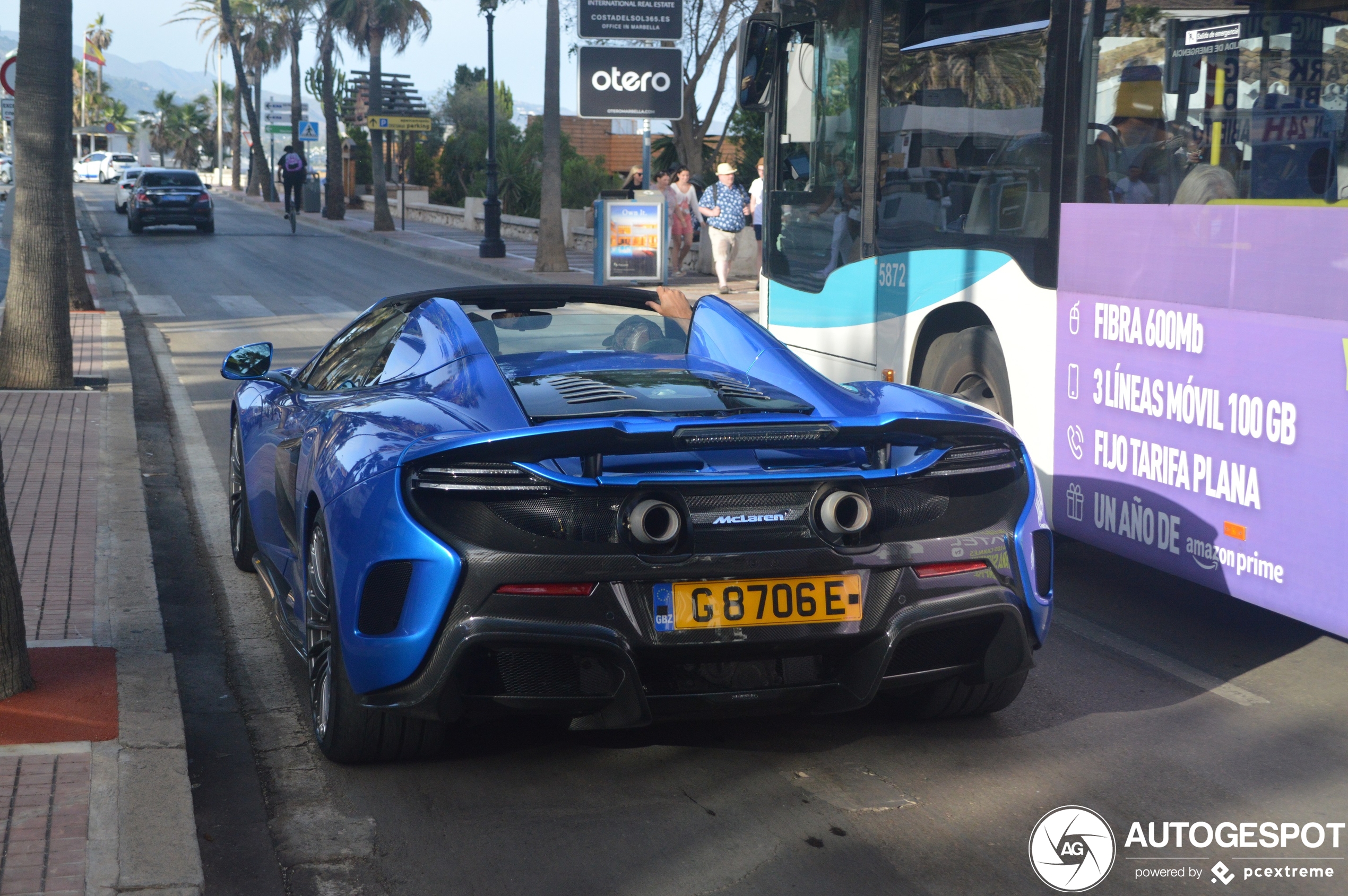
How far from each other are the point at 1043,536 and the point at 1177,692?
1248 mm

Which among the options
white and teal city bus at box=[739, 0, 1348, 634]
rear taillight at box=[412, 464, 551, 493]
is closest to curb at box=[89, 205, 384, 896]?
rear taillight at box=[412, 464, 551, 493]

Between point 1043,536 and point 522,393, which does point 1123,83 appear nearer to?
point 1043,536

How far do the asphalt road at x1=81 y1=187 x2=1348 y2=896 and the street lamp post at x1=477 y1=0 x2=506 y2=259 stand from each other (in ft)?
85.0

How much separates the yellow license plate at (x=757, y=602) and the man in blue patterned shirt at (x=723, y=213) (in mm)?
17712

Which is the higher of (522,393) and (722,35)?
(722,35)

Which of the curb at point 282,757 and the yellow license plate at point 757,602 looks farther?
the yellow license plate at point 757,602

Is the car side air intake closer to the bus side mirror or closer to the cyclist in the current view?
the bus side mirror

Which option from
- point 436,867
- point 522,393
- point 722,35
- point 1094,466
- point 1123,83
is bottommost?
point 436,867

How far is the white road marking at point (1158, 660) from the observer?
491 centimetres

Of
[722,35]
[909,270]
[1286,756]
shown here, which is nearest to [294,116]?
[722,35]

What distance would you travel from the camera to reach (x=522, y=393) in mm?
4297

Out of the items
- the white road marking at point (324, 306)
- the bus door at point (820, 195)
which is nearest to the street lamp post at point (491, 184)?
the white road marking at point (324, 306)

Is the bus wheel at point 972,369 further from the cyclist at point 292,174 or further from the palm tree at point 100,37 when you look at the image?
the palm tree at point 100,37

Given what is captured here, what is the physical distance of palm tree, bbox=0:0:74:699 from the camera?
458 inches
